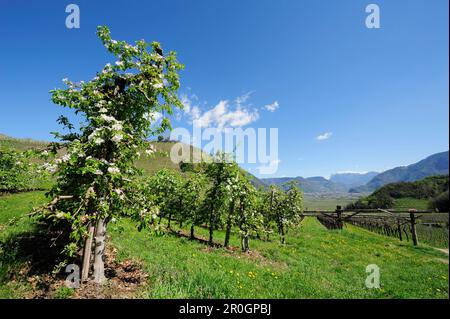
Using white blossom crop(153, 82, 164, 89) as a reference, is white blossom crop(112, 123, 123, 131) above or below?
below

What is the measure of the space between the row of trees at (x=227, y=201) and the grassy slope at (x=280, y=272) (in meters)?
2.09

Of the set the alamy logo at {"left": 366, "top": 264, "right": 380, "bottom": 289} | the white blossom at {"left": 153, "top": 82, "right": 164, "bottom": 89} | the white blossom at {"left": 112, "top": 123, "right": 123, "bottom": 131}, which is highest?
the white blossom at {"left": 153, "top": 82, "right": 164, "bottom": 89}

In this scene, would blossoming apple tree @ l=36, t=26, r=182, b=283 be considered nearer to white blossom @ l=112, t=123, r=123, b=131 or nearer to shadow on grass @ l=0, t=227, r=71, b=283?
white blossom @ l=112, t=123, r=123, b=131

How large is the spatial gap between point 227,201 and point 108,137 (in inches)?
430

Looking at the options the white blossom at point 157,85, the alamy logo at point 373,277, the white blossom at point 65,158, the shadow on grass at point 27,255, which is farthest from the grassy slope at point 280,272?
the white blossom at point 157,85

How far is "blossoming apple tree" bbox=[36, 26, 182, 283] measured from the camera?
6.52 metres

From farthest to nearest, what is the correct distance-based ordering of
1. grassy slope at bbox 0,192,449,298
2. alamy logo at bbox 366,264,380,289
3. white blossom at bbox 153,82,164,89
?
alamy logo at bbox 366,264,380,289 < white blossom at bbox 153,82,164,89 < grassy slope at bbox 0,192,449,298

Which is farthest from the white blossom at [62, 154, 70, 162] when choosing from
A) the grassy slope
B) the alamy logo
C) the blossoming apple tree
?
the alamy logo

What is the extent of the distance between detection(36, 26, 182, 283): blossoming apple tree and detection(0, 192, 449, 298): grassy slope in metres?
1.03

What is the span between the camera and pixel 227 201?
16516mm

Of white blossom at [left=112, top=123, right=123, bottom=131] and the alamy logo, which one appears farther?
the alamy logo

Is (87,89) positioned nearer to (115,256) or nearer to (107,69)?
(107,69)

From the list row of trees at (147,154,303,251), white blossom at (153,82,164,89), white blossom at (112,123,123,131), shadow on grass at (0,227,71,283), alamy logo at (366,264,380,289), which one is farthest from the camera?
row of trees at (147,154,303,251)
